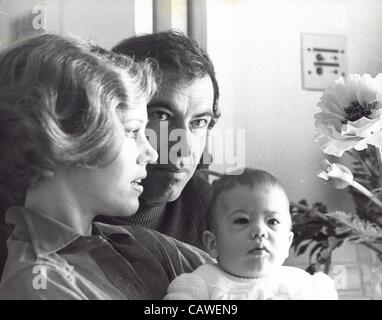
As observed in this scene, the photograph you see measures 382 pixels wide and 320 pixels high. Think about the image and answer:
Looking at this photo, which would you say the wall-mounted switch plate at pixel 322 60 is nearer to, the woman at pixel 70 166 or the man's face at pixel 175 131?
the man's face at pixel 175 131

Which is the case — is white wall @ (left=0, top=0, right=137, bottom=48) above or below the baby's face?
above

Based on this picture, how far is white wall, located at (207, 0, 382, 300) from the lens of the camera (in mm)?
818

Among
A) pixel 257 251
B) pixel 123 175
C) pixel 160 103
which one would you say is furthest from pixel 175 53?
pixel 257 251

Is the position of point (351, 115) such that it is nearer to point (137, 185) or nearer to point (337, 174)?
point (337, 174)

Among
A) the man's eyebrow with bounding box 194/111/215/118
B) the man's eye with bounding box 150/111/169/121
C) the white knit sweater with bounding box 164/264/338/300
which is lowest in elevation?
the white knit sweater with bounding box 164/264/338/300

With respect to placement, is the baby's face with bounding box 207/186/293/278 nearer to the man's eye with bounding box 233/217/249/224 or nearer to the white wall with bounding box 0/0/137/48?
the man's eye with bounding box 233/217/249/224

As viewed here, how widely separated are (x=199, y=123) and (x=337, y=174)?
21 centimetres

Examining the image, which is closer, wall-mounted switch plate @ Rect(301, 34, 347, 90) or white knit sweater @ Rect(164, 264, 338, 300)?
white knit sweater @ Rect(164, 264, 338, 300)

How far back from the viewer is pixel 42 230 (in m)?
0.69

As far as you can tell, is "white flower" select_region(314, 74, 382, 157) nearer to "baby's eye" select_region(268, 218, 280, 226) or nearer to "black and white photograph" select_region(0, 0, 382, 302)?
"black and white photograph" select_region(0, 0, 382, 302)

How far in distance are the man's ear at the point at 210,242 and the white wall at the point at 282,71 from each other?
12 cm

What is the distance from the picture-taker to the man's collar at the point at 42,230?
0.68 meters

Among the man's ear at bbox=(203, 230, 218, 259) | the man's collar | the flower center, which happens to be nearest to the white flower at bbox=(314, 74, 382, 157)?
the flower center

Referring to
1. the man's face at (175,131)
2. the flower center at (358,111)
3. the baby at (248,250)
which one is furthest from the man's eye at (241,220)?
the flower center at (358,111)
